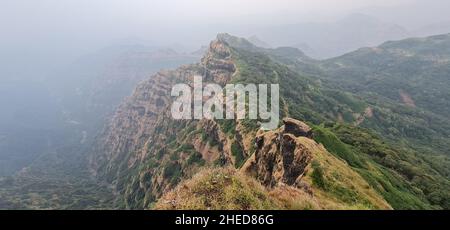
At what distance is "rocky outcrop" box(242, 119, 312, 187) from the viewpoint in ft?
147

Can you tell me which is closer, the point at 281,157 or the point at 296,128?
the point at 281,157

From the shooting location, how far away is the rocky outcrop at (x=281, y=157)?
147 ft

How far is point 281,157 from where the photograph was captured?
4947cm

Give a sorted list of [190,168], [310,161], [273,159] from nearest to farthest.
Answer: [310,161] → [273,159] → [190,168]

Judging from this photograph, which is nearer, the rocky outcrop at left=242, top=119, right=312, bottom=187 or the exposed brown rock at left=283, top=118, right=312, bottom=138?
the rocky outcrop at left=242, top=119, right=312, bottom=187

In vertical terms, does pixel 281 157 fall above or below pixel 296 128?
below

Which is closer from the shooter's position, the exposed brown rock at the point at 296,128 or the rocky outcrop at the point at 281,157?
the rocky outcrop at the point at 281,157
